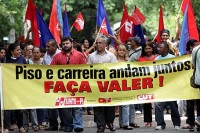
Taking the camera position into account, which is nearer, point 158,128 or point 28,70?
point 28,70

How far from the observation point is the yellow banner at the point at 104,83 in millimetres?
12492

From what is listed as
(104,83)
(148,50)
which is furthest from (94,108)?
(148,50)

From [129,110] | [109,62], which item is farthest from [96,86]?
[129,110]

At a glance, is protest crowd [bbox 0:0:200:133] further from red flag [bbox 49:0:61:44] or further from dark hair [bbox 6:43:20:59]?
red flag [bbox 49:0:61:44]

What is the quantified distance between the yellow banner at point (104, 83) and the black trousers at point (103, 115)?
10.4 inches

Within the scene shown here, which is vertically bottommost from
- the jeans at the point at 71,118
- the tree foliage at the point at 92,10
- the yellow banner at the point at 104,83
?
the jeans at the point at 71,118

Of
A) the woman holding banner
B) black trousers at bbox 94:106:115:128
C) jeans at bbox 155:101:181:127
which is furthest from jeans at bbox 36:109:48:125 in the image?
jeans at bbox 155:101:181:127

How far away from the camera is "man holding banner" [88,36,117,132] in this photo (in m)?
13.0

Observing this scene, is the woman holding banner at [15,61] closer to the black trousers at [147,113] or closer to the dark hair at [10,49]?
the dark hair at [10,49]

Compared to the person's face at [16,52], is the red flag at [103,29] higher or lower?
higher

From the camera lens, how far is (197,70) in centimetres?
1221

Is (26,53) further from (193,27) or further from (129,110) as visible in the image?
(193,27)

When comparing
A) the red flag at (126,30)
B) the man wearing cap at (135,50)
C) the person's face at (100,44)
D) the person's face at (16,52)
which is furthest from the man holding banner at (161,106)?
the red flag at (126,30)

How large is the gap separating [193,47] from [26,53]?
153 inches
